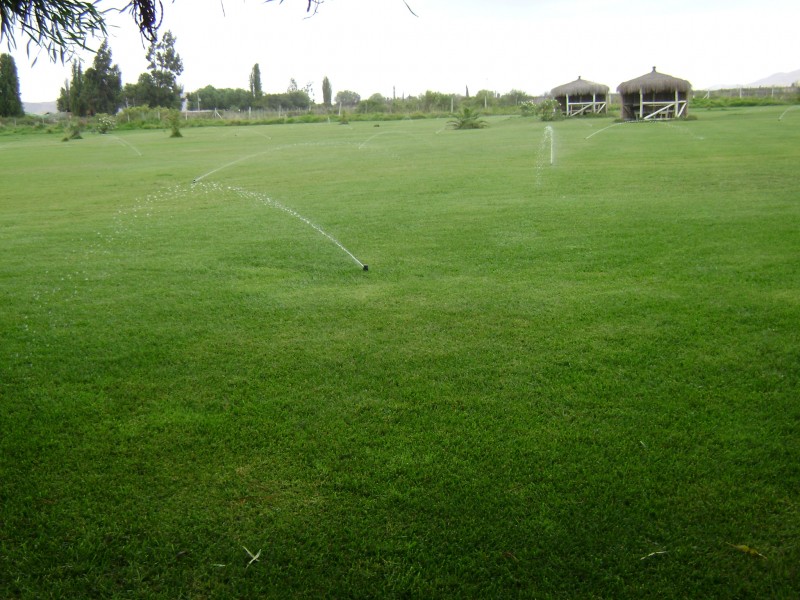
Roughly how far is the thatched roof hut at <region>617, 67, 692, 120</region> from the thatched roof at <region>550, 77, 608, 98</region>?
670cm

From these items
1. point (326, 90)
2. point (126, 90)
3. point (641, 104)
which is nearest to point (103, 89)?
point (126, 90)

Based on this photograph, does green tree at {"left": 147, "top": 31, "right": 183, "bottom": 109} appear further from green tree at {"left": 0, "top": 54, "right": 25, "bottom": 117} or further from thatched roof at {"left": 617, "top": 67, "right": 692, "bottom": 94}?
thatched roof at {"left": 617, "top": 67, "right": 692, "bottom": 94}

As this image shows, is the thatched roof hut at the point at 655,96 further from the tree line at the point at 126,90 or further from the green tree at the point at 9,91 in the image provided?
the tree line at the point at 126,90

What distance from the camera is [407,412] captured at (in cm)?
340

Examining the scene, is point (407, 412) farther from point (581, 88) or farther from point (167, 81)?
point (167, 81)

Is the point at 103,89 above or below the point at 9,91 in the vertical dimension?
above

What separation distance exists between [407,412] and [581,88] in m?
44.1

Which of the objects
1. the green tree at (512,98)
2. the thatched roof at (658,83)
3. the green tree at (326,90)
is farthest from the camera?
the green tree at (326,90)

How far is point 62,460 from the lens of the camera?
300 cm

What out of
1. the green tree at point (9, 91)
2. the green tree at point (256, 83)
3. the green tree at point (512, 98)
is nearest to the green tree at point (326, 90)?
the green tree at point (256, 83)

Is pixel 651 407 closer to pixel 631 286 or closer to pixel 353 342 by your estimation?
pixel 353 342

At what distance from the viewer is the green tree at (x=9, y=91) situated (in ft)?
124

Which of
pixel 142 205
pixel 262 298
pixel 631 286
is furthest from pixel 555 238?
pixel 142 205

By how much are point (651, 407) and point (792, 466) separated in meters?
0.70
